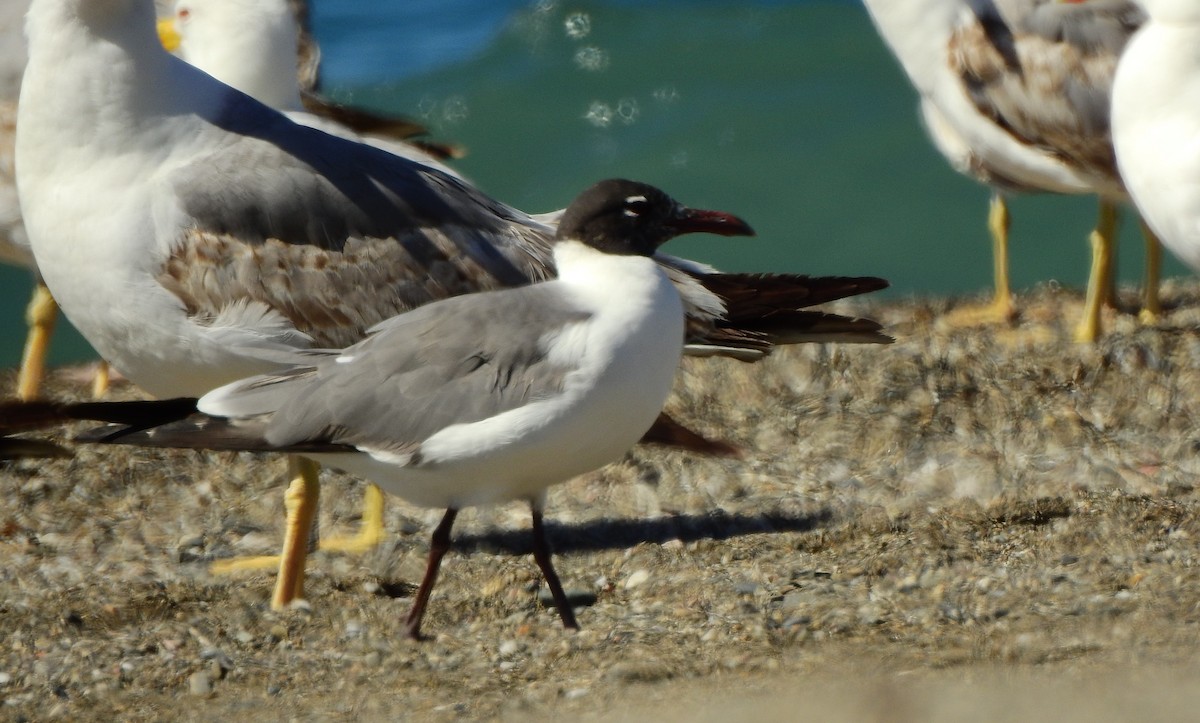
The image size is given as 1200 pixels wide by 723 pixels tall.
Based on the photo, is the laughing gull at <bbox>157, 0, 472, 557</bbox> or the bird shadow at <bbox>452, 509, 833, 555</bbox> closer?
the bird shadow at <bbox>452, 509, 833, 555</bbox>

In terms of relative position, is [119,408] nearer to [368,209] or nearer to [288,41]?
[368,209]

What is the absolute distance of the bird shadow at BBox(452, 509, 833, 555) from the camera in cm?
480

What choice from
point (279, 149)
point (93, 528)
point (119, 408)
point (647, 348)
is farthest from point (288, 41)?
point (647, 348)

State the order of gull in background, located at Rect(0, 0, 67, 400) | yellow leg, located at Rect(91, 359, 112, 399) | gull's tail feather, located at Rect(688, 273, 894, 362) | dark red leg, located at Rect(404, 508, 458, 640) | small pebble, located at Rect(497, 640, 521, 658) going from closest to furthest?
small pebble, located at Rect(497, 640, 521, 658), dark red leg, located at Rect(404, 508, 458, 640), gull's tail feather, located at Rect(688, 273, 894, 362), gull in background, located at Rect(0, 0, 67, 400), yellow leg, located at Rect(91, 359, 112, 399)

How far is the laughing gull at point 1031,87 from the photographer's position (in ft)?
22.1

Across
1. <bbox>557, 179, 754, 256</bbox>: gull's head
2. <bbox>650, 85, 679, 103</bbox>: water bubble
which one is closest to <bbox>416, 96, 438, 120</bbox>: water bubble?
<bbox>650, 85, 679, 103</bbox>: water bubble

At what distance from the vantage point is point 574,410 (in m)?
3.65

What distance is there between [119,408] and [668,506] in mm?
1916

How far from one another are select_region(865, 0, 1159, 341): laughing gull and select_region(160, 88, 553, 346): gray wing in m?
3.06

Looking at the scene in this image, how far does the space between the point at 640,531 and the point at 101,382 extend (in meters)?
2.89

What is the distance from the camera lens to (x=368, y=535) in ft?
16.7

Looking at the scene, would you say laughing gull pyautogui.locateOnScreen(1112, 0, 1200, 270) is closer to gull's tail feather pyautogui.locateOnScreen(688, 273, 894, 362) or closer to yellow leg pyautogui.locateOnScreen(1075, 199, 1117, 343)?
gull's tail feather pyautogui.locateOnScreen(688, 273, 894, 362)

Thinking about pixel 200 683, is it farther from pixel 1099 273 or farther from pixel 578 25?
pixel 578 25

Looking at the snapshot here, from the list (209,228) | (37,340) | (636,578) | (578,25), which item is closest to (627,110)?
(578,25)
